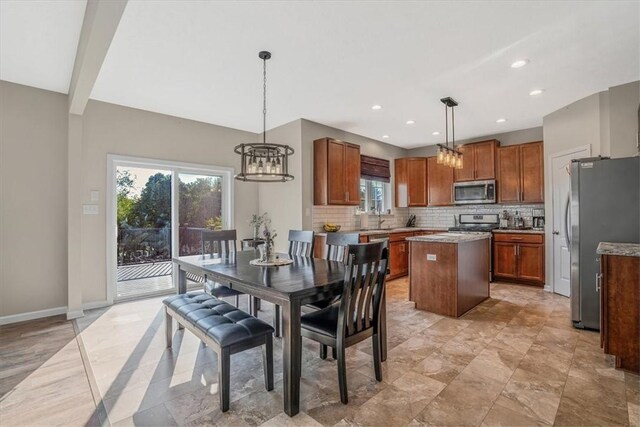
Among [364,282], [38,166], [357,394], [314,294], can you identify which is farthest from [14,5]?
[357,394]

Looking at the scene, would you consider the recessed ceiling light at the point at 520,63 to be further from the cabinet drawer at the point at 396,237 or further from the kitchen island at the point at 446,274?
the cabinet drawer at the point at 396,237

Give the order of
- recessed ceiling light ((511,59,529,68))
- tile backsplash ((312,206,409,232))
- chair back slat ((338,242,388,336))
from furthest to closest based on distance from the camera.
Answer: tile backsplash ((312,206,409,232)) → recessed ceiling light ((511,59,529,68)) → chair back slat ((338,242,388,336))

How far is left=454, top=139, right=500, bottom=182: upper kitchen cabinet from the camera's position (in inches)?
221

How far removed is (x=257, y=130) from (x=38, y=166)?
9.89 ft

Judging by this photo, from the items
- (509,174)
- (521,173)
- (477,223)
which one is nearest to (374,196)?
(477,223)

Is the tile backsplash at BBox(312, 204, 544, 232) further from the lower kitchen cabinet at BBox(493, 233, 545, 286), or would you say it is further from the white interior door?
the white interior door

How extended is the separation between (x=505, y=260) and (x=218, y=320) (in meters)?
4.92

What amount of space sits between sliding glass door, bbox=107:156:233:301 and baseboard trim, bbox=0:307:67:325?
21.1 inches

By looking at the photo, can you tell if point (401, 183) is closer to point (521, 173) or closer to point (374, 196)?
point (374, 196)

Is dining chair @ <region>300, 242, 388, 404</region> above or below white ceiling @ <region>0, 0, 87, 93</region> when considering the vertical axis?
below

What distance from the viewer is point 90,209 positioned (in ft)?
13.1

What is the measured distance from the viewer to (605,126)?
385cm

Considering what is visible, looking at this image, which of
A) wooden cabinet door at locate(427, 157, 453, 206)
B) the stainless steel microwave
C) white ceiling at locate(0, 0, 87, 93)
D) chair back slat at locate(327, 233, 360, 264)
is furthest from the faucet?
white ceiling at locate(0, 0, 87, 93)

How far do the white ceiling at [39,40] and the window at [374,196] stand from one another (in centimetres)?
473
